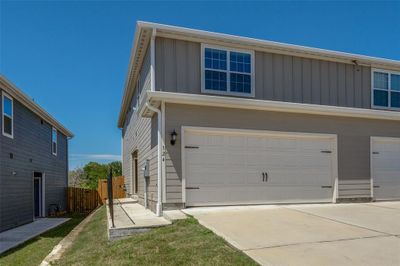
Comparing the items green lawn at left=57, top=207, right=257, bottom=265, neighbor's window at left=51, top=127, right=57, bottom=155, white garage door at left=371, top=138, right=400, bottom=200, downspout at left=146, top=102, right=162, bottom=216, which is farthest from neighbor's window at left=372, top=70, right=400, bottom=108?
neighbor's window at left=51, top=127, right=57, bottom=155

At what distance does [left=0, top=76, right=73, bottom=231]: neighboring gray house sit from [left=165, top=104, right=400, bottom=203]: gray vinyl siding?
270 inches

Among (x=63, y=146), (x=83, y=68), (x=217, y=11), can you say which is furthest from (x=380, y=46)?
(x=63, y=146)

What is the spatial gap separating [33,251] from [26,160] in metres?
7.12

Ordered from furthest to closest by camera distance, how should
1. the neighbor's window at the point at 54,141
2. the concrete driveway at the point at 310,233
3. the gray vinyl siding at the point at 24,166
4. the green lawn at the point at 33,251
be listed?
the neighbor's window at the point at 54,141 < the gray vinyl siding at the point at 24,166 < the green lawn at the point at 33,251 < the concrete driveway at the point at 310,233

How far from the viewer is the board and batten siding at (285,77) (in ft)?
30.1

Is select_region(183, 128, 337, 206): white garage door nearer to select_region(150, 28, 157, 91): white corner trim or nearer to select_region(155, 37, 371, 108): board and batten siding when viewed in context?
select_region(155, 37, 371, 108): board and batten siding

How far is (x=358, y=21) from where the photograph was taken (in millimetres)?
13812

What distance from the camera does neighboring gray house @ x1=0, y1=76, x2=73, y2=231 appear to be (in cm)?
1223

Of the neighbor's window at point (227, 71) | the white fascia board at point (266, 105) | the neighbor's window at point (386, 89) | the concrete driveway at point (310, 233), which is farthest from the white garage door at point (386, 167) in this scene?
the neighbor's window at point (227, 71)

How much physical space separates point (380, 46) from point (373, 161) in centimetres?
779

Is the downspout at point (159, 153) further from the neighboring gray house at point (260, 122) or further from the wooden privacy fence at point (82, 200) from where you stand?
the wooden privacy fence at point (82, 200)

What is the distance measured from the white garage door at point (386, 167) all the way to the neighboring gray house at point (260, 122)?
3 cm

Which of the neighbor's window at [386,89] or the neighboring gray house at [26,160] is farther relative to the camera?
the neighboring gray house at [26,160]

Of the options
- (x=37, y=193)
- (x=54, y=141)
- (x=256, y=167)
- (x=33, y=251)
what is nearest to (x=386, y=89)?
(x=256, y=167)
